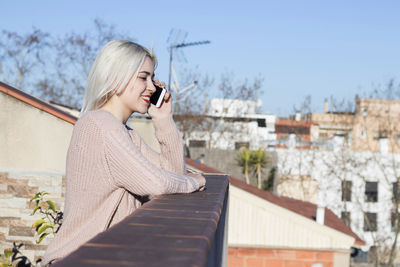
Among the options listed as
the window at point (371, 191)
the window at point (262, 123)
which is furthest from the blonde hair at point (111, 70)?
the window at point (262, 123)

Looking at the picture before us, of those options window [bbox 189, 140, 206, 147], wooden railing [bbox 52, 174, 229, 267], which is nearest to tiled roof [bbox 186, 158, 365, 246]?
wooden railing [bbox 52, 174, 229, 267]

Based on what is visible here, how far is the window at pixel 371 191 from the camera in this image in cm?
4202

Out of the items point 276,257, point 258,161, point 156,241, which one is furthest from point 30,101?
point 258,161

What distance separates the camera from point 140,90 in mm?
2744

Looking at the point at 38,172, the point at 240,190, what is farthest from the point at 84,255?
the point at 240,190

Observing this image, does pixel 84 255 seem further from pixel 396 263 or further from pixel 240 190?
pixel 396 263

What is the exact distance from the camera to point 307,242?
643 inches

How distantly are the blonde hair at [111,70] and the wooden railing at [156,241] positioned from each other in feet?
2.21

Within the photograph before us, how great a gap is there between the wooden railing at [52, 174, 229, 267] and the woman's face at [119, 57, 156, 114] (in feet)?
2.24

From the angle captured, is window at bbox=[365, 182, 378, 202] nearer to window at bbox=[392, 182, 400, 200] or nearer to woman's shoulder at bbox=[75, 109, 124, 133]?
window at bbox=[392, 182, 400, 200]

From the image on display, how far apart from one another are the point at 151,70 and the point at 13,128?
4.69 m

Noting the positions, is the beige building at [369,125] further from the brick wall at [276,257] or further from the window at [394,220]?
the brick wall at [276,257]

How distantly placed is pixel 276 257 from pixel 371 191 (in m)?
28.0

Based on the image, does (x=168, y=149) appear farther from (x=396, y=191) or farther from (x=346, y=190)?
(x=396, y=191)
